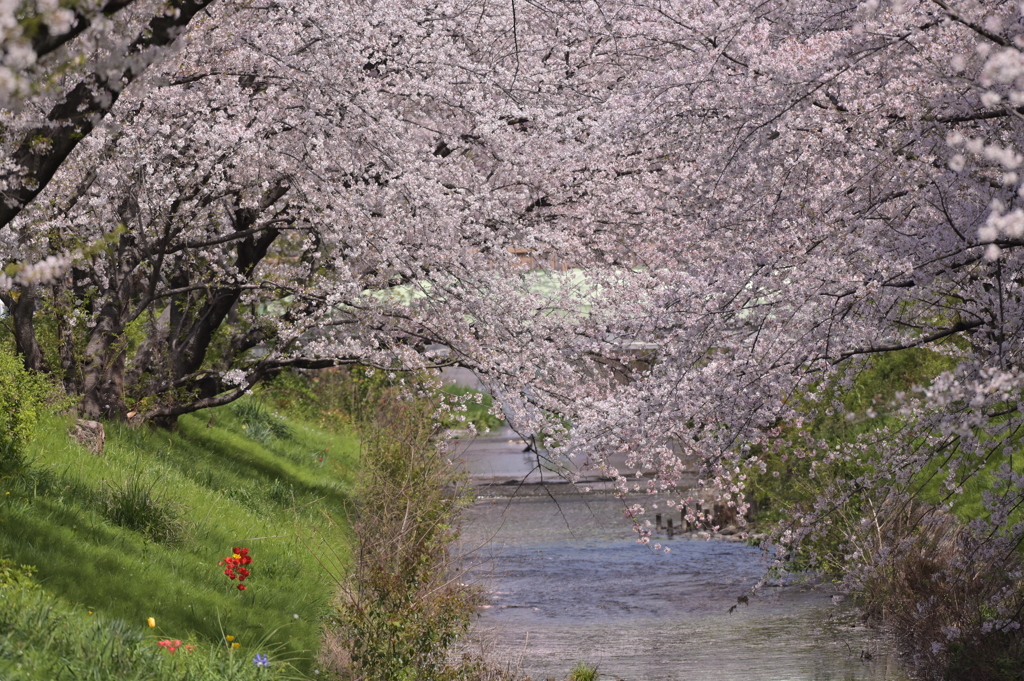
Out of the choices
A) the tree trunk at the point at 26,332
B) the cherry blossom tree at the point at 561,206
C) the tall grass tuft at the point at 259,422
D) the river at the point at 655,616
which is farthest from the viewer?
the tall grass tuft at the point at 259,422

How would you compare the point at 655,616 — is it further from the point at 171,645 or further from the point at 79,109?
the point at 79,109

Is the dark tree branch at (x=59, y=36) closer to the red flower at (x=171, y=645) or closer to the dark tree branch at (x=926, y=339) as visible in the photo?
the red flower at (x=171, y=645)

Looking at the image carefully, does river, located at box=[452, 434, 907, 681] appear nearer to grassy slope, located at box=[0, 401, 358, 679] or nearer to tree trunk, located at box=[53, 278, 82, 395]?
grassy slope, located at box=[0, 401, 358, 679]

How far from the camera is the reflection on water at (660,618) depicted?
34.7 feet

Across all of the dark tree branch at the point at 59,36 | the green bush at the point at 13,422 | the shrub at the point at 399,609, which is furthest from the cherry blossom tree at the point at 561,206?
the shrub at the point at 399,609

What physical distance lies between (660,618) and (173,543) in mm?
6217

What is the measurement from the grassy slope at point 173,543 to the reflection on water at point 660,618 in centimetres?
187

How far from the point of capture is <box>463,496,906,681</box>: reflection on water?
10.6 m

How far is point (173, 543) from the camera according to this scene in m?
9.00

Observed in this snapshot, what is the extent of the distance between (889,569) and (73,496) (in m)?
7.70

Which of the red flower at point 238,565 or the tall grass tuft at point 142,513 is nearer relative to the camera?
the red flower at point 238,565

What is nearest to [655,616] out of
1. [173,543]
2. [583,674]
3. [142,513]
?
[583,674]

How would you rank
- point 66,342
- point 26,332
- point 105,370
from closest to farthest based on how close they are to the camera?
1. point 26,332
2. point 66,342
3. point 105,370

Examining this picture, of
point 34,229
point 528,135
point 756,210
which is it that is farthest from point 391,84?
point 756,210
